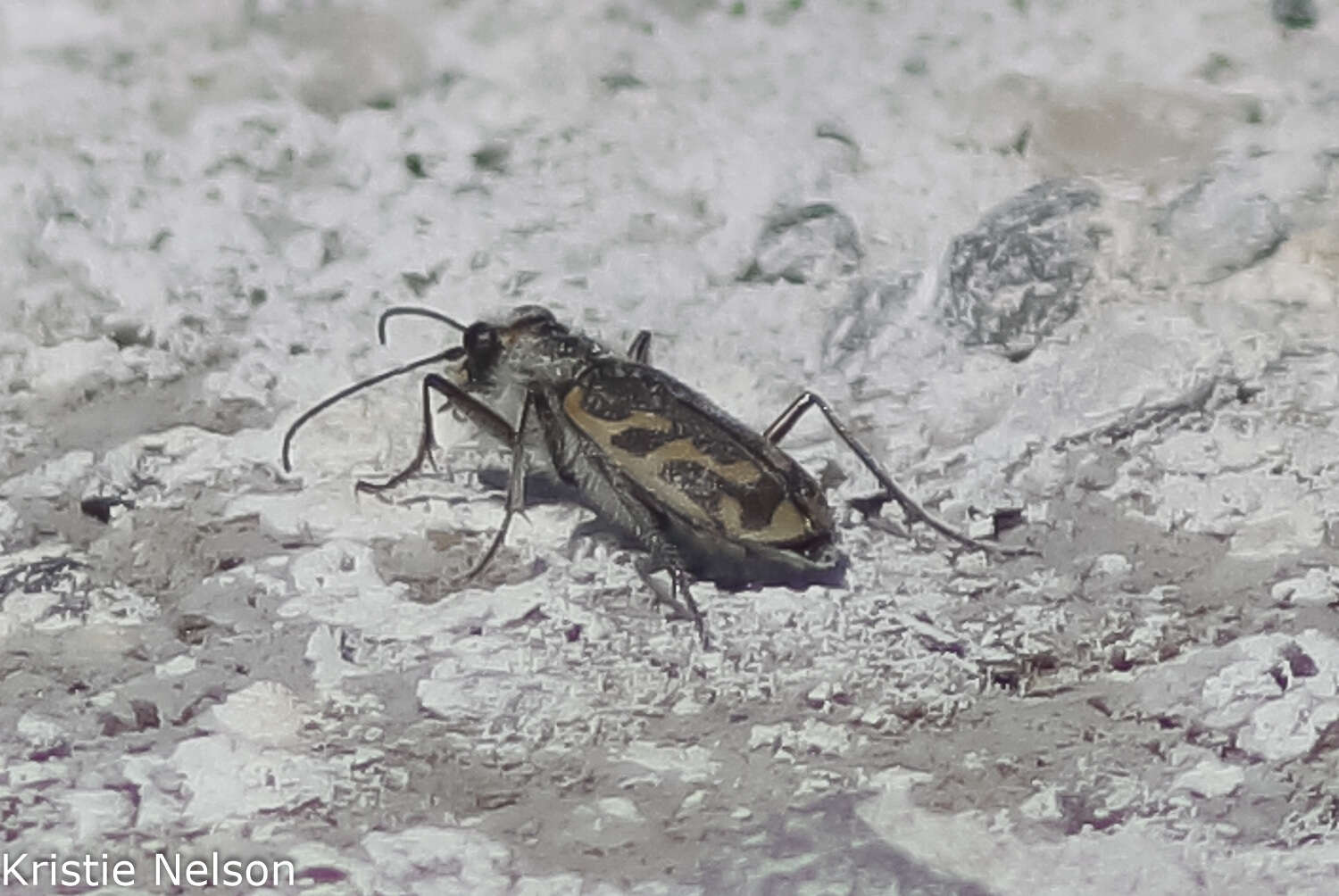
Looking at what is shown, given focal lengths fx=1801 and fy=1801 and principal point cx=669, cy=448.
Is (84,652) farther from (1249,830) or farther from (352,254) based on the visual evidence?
(1249,830)

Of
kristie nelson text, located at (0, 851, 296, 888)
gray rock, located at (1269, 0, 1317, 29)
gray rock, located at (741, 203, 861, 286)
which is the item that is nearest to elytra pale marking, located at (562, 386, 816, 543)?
gray rock, located at (741, 203, 861, 286)

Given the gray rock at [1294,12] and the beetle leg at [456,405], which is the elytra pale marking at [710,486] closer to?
the beetle leg at [456,405]

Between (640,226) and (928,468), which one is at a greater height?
(640,226)

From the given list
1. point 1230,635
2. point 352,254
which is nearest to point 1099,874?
point 1230,635

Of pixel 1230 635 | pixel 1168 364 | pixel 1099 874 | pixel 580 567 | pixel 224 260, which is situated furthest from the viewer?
pixel 224 260

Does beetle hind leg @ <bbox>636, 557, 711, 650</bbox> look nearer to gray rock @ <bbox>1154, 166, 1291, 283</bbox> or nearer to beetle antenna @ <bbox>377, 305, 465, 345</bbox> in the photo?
beetle antenna @ <bbox>377, 305, 465, 345</bbox>

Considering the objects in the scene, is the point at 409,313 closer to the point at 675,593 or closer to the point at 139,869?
the point at 675,593
